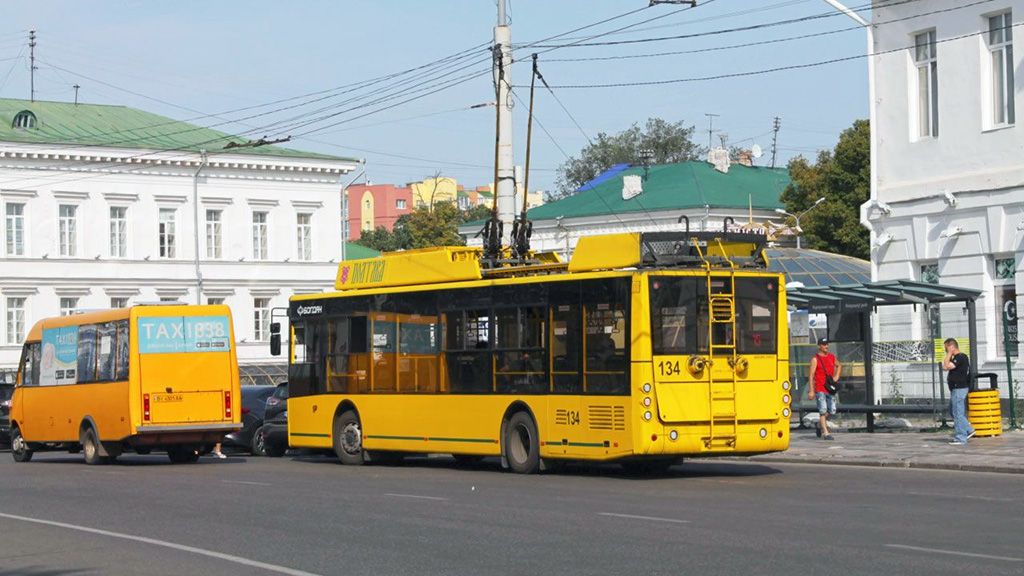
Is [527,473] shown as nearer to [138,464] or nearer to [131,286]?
[138,464]

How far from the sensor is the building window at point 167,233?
72.8 metres

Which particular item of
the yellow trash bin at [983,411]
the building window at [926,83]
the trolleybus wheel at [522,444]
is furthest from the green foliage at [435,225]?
the trolleybus wheel at [522,444]

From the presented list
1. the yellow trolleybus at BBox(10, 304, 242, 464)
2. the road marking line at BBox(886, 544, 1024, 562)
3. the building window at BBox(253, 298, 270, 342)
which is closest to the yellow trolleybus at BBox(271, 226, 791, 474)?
the yellow trolleybus at BBox(10, 304, 242, 464)

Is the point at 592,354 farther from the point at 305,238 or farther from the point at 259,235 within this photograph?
the point at 305,238

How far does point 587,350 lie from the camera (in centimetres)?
2208

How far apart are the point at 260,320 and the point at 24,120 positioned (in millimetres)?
13483

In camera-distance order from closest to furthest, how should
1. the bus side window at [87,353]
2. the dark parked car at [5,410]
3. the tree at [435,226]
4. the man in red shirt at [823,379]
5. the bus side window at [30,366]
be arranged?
the man in red shirt at [823,379] → the bus side window at [87,353] → the bus side window at [30,366] → the dark parked car at [5,410] → the tree at [435,226]

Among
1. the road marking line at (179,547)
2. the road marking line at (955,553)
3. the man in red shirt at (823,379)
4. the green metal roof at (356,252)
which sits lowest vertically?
the road marking line at (179,547)

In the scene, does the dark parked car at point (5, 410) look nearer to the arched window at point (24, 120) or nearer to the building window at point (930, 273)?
the building window at point (930, 273)

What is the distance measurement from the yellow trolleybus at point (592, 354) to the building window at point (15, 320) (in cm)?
4588

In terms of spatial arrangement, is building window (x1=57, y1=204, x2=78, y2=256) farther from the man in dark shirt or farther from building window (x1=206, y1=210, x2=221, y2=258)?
the man in dark shirt

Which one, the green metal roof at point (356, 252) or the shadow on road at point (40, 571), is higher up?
the green metal roof at point (356, 252)

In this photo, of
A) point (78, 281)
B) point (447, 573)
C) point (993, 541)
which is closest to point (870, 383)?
point (993, 541)

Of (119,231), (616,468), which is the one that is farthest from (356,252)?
(616,468)
